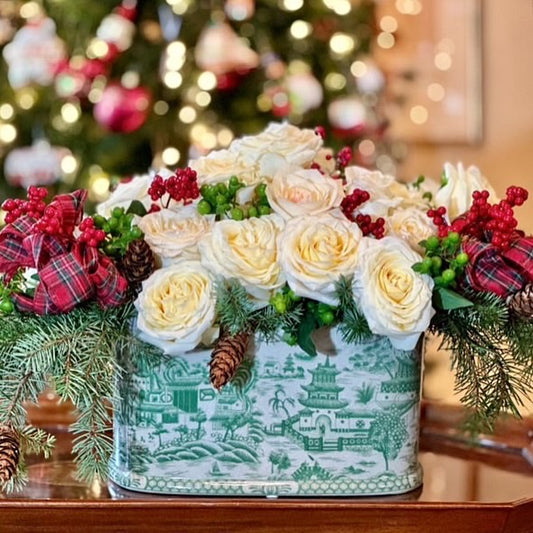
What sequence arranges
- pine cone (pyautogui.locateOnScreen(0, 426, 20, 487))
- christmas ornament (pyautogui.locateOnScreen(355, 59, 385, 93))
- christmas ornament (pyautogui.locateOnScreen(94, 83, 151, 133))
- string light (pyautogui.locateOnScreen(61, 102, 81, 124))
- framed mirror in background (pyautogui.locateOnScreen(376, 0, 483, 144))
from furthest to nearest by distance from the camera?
framed mirror in background (pyautogui.locateOnScreen(376, 0, 483, 144))
christmas ornament (pyautogui.locateOnScreen(355, 59, 385, 93))
string light (pyautogui.locateOnScreen(61, 102, 81, 124))
christmas ornament (pyautogui.locateOnScreen(94, 83, 151, 133))
pine cone (pyautogui.locateOnScreen(0, 426, 20, 487))

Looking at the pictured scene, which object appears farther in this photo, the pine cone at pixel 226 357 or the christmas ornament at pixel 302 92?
the christmas ornament at pixel 302 92

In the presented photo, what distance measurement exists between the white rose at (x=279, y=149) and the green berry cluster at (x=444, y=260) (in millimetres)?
165

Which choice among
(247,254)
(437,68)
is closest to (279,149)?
(247,254)

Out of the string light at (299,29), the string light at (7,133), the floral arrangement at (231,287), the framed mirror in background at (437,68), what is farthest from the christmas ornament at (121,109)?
the floral arrangement at (231,287)

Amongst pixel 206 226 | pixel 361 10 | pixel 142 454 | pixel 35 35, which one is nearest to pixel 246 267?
pixel 206 226

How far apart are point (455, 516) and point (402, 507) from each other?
46mm

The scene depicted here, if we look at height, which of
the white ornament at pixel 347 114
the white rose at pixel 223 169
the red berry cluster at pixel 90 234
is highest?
the white ornament at pixel 347 114

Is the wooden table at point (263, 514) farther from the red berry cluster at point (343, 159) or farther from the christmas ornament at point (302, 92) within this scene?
the christmas ornament at point (302, 92)

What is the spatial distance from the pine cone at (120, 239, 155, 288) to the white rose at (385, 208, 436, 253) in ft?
0.77

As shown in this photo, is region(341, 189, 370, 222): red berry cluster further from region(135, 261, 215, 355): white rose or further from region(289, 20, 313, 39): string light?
region(289, 20, 313, 39): string light

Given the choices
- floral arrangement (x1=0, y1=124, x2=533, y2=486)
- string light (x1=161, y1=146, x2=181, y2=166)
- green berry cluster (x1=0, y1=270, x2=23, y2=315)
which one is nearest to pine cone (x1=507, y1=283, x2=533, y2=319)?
floral arrangement (x1=0, y1=124, x2=533, y2=486)

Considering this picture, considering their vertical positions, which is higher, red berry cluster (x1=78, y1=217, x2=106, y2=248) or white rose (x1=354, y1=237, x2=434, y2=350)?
red berry cluster (x1=78, y1=217, x2=106, y2=248)

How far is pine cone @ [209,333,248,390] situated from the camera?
796 mm

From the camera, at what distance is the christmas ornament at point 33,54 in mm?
2387
